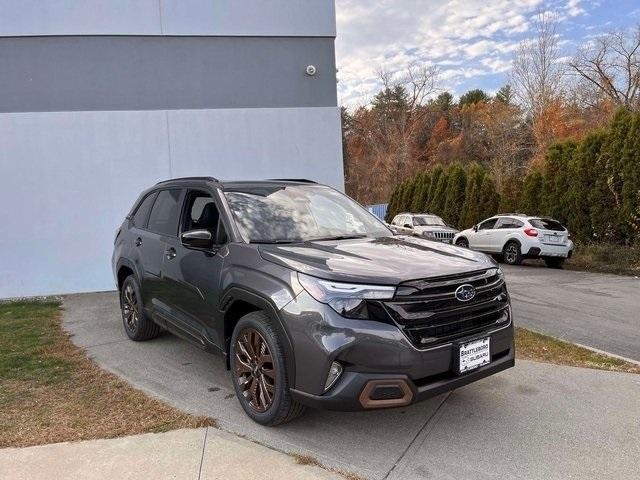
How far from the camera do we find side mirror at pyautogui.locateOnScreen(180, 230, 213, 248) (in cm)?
402

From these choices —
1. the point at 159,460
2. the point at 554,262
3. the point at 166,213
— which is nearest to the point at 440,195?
the point at 554,262

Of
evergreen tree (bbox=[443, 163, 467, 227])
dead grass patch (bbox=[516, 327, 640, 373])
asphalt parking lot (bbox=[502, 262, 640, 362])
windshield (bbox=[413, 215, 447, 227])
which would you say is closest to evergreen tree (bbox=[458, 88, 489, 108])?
evergreen tree (bbox=[443, 163, 467, 227])

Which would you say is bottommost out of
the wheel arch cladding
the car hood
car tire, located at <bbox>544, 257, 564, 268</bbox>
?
car tire, located at <bbox>544, 257, 564, 268</bbox>

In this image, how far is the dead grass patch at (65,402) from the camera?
12.2 feet

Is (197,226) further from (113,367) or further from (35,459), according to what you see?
(35,459)

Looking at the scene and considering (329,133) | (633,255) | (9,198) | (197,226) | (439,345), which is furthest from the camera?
(633,255)

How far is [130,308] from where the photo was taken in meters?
6.11

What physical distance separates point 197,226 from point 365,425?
2330 millimetres

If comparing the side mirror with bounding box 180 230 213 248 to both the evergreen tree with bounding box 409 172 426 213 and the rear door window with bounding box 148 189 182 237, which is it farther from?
the evergreen tree with bounding box 409 172 426 213

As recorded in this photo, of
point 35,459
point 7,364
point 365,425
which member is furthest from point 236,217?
point 7,364

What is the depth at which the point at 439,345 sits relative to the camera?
3.20 meters

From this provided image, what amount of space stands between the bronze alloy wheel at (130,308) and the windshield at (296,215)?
7.43 ft

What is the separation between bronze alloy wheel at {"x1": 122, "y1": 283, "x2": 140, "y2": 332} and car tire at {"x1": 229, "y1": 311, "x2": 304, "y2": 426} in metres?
2.45

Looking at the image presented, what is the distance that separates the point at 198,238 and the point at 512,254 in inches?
549
